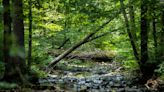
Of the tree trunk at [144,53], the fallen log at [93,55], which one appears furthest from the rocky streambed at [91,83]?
the fallen log at [93,55]

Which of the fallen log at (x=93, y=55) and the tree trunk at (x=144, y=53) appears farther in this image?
the fallen log at (x=93, y=55)

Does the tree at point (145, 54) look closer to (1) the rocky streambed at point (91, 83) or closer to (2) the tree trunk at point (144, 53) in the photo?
(2) the tree trunk at point (144, 53)

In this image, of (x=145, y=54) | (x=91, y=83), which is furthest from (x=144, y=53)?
(x=91, y=83)

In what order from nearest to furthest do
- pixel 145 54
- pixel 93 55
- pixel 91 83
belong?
pixel 91 83 < pixel 145 54 < pixel 93 55

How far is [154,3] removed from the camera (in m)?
13.0

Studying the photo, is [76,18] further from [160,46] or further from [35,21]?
[160,46]

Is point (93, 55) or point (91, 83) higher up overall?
point (91, 83)

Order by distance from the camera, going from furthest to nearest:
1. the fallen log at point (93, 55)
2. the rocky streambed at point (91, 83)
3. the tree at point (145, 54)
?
1. the fallen log at point (93, 55)
2. the tree at point (145, 54)
3. the rocky streambed at point (91, 83)

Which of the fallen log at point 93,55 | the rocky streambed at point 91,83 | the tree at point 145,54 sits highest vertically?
the tree at point 145,54

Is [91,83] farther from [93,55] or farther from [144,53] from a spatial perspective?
A: [93,55]

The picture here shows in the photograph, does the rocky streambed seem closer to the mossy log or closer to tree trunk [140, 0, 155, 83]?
tree trunk [140, 0, 155, 83]

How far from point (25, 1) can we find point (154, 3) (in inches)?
227

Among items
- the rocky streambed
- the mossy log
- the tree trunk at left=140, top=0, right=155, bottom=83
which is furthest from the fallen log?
the tree trunk at left=140, top=0, right=155, bottom=83

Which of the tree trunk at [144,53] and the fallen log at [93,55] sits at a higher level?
the tree trunk at [144,53]
